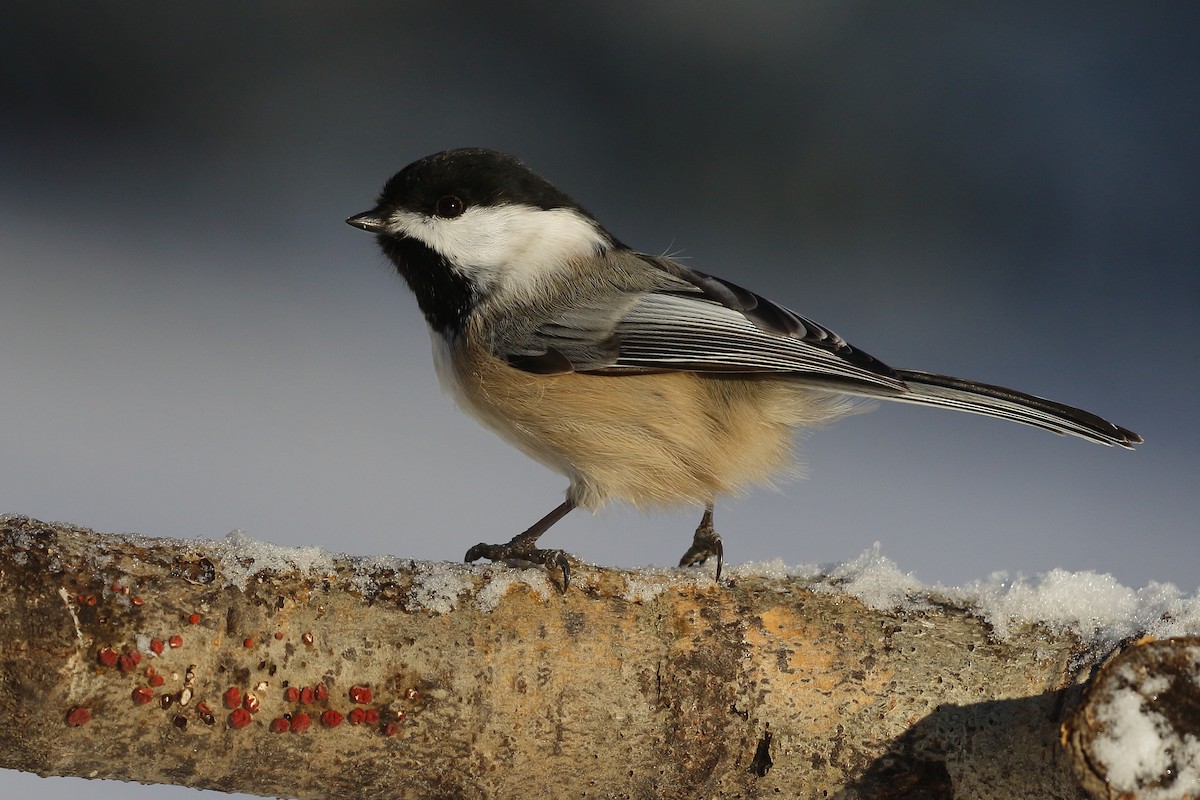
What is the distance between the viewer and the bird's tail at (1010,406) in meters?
1.55

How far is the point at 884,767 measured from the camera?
3.90ft

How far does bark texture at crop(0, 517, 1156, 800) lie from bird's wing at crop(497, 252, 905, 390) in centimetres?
50

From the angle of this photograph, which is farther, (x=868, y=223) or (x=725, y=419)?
(x=868, y=223)

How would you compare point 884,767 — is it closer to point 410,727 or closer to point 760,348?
point 410,727

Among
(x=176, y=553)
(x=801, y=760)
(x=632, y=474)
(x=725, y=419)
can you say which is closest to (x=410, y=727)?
(x=176, y=553)

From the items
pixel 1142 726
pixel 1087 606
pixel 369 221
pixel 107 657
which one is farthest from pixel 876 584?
pixel 369 221

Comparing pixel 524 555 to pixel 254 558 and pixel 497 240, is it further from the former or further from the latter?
pixel 497 240

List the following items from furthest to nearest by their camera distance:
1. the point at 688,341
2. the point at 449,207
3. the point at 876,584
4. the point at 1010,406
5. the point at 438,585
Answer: the point at 449,207
the point at 688,341
the point at 1010,406
the point at 876,584
the point at 438,585

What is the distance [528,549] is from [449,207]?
0.70 m

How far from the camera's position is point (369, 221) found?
1.84 meters

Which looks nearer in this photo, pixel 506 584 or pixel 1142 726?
pixel 1142 726

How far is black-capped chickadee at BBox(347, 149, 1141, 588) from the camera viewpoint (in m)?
1.70

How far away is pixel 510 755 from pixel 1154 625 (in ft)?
2.55

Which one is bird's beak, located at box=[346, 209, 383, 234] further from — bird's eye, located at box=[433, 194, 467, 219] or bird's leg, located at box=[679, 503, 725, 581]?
bird's leg, located at box=[679, 503, 725, 581]
